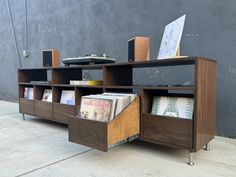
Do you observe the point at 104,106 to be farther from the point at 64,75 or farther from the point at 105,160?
the point at 64,75

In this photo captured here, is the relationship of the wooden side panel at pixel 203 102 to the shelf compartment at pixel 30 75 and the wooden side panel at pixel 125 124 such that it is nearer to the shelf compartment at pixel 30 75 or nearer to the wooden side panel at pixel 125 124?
the wooden side panel at pixel 125 124

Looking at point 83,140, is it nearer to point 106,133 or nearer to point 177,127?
point 106,133

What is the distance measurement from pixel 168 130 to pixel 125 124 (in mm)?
308

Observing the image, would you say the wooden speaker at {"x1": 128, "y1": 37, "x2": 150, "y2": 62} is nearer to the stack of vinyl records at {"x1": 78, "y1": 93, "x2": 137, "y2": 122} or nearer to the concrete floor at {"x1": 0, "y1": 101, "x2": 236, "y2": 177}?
the stack of vinyl records at {"x1": 78, "y1": 93, "x2": 137, "y2": 122}

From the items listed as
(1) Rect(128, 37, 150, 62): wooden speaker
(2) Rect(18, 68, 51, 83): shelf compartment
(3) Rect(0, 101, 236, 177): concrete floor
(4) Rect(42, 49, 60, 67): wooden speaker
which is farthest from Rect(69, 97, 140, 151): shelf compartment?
(2) Rect(18, 68, 51, 83): shelf compartment

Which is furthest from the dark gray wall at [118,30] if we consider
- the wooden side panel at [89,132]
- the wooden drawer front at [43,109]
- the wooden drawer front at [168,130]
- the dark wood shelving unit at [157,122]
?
the wooden side panel at [89,132]

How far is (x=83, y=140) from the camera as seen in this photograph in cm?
161

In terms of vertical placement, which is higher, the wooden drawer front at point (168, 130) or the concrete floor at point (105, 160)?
the wooden drawer front at point (168, 130)

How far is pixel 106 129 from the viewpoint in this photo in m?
1.47

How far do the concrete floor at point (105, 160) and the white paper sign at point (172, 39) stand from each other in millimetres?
767

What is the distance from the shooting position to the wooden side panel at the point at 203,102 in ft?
4.87

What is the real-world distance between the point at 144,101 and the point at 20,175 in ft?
3.23

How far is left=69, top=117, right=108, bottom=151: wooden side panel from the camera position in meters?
1.49

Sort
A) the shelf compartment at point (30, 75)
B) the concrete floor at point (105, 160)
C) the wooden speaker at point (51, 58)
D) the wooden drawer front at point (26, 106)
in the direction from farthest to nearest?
the shelf compartment at point (30, 75), the wooden drawer front at point (26, 106), the wooden speaker at point (51, 58), the concrete floor at point (105, 160)
